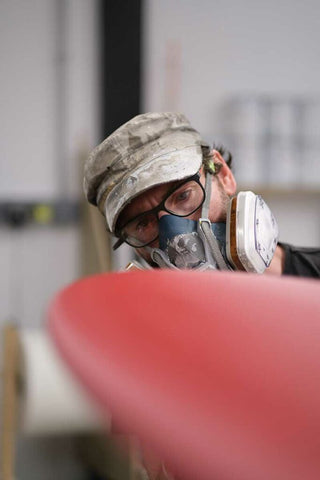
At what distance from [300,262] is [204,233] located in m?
0.34


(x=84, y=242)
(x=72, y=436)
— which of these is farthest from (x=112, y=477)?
(x=84, y=242)

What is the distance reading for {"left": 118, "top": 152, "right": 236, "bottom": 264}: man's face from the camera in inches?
48.4

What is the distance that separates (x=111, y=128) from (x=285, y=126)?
0.98 meters

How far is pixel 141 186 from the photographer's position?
117cm

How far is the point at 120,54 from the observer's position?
3367 millimetres

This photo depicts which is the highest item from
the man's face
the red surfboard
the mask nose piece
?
the red surfboard

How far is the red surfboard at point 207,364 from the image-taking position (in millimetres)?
429

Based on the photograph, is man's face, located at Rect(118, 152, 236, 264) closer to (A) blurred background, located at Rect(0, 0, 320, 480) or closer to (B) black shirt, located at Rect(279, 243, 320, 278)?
(B) black shirt, located at Rect(279, 243, 320, 278)

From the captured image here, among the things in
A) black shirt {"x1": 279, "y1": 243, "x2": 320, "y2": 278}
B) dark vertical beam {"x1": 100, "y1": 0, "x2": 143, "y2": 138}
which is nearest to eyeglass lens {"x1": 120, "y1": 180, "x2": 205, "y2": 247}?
black shirt {"x1": 279, "y1": 243, "x2": 320, "y2": 278}

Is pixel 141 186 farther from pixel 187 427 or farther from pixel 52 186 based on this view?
pixel 52 186

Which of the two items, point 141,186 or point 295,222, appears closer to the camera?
point 141,186

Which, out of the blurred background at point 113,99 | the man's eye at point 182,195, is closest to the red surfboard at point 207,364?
the man's eye at point 182,195

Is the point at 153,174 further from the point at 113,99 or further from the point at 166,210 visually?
the point at 113,99

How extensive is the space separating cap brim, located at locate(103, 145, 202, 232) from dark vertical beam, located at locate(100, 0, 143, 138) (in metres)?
2.20
